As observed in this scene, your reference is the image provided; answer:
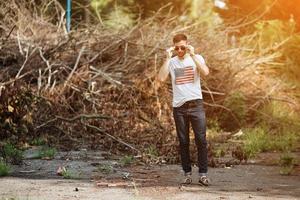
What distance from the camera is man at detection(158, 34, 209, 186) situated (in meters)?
7.59

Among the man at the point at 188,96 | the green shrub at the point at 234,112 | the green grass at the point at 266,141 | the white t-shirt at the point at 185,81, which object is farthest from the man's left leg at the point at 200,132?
the green shrub at the point at 234,112

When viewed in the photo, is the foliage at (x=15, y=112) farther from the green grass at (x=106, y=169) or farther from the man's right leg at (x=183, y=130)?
the man's right leg at (x=183, y=130)

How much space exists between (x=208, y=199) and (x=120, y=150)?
469cm

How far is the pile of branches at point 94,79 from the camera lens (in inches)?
469

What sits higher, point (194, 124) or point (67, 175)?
point (194, 124)

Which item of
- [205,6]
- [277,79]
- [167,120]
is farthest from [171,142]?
[205,6]

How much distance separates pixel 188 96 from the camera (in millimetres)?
7555

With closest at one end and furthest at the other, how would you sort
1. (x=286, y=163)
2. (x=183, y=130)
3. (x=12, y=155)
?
(x=183, y=130) < (x=286, y=163) < (x=12, y=155)

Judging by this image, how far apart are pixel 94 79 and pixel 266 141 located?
403 cm

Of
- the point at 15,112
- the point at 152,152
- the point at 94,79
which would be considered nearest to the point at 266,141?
the point at 152,152

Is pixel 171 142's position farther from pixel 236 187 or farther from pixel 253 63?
pixel 253 63

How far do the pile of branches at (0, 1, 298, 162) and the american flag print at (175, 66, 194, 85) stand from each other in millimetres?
3469

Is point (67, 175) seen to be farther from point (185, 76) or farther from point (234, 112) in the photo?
point (234, 112)

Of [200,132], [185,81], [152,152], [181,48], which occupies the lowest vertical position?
[152,152]
